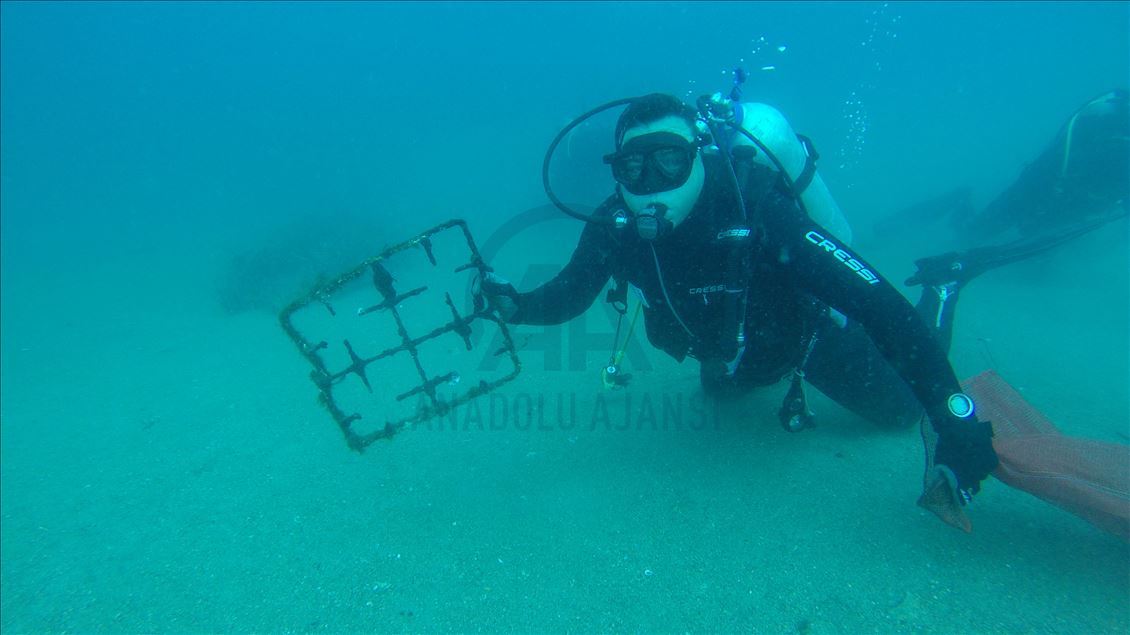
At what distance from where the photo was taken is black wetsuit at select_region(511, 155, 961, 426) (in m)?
2.84

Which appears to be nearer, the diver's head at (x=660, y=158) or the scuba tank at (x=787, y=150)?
the diver's head at (x=660, y=158)

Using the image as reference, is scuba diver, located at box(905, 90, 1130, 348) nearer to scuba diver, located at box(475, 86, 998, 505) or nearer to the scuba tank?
the scuba tank

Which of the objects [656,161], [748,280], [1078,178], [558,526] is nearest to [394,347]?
[558,526]

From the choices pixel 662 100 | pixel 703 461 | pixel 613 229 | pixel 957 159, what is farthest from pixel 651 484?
pixel 957 159

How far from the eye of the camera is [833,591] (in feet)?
9.60

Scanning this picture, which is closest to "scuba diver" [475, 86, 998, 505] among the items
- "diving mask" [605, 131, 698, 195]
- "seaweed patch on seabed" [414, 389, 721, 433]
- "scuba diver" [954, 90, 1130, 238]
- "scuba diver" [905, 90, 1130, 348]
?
"diving mask" [605, 131, 698, 195]

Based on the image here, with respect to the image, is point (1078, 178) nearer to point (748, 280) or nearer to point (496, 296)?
point (748, 280)

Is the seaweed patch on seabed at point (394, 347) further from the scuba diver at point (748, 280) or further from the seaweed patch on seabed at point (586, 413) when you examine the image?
the scuba diver at point (748, 280)

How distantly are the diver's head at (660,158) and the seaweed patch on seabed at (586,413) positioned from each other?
2390 mm

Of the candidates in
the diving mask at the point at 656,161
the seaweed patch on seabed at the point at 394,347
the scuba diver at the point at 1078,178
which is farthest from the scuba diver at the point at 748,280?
the scuba diver at the point at 1078,178

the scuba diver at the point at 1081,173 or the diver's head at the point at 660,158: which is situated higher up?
the diver's head at the point at 660,158

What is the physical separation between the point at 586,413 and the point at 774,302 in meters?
2.37

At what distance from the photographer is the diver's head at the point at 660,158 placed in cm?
304

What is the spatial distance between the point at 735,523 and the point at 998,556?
1.51m
